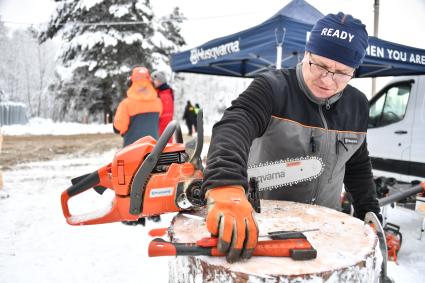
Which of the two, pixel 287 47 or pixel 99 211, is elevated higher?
pixel 287 47

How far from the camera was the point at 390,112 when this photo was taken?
4.75 metres

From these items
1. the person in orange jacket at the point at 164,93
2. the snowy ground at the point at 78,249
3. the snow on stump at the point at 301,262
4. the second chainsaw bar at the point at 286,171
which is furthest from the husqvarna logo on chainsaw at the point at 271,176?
the person in orange jacket at the point at 164,93

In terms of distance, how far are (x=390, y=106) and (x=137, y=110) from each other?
12.0ft

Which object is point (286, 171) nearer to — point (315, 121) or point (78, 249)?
point (315, 121)

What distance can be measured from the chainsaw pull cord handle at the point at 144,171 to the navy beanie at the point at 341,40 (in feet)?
2.88

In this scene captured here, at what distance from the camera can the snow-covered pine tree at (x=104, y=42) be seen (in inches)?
690

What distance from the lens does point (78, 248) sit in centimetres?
323

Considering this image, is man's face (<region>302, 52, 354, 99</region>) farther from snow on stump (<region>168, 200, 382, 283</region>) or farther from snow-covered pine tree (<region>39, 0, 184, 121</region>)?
snow-covered pine tree (<region>39, 0, 184, 121</region>)

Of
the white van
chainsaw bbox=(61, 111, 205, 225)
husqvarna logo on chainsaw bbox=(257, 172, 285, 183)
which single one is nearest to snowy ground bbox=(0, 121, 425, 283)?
the white van

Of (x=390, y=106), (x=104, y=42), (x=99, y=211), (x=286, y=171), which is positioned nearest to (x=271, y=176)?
(x=286, y=171)

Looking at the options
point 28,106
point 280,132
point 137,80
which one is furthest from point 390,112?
point 28,106

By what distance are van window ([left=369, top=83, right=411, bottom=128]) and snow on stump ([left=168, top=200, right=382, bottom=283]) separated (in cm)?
384

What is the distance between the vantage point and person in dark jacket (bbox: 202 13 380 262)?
4.50 feet

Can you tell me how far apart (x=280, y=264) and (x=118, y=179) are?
4.04 ft
